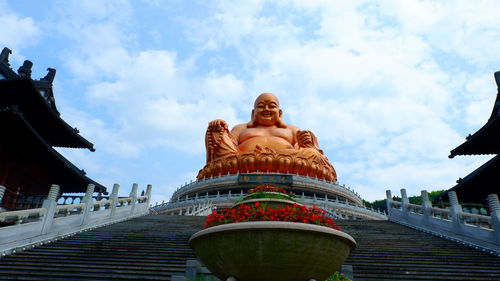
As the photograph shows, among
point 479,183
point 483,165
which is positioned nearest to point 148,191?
point 483,165

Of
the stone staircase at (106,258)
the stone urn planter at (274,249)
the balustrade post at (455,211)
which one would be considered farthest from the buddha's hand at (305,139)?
the stone urn planter at (274,249)

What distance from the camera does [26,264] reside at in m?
5.98

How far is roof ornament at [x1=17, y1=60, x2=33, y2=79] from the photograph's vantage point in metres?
13.0

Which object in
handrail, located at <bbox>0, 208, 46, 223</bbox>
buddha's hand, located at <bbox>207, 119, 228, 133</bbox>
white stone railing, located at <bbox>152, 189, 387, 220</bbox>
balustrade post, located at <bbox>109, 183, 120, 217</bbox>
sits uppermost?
buddha's hand, located at <bbox>207, 119, 228, 133</bbox>

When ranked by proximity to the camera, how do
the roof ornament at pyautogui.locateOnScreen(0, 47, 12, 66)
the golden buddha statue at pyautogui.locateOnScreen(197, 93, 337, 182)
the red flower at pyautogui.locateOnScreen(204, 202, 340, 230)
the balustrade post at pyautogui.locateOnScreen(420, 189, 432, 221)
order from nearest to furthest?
the red flower at pyautogui.locateOnScreen(204, 202, 340, 230), the balustrade post at pyautogui.locateOnScreen(420, 189, 432, 221), the roof ornament at pyautogui.locateOnScreen(0, 47, 12, 66), the golden buddha statue at pyautogui.locateOnScreen(197, 93, 337, 182)

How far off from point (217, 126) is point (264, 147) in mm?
4164

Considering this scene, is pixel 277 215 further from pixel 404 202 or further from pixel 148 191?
pixel 148 191

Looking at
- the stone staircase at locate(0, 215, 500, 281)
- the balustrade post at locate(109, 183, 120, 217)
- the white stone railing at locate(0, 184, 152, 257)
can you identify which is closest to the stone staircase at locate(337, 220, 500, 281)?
the stone staircase at locate(0, 215, 500, 281)

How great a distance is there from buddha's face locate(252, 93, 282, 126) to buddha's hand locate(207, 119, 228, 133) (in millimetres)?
3797

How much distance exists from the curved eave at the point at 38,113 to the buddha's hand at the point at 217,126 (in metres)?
11.1

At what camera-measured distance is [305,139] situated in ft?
Answer: 89.3

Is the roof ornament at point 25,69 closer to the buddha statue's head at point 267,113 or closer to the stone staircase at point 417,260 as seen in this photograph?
the stone staircase at point 417,260

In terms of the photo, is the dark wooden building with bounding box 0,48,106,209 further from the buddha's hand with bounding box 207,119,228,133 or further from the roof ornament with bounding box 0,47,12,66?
the buddha's hand with bounding box 207,119,228,133

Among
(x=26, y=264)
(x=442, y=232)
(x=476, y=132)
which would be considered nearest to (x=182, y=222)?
(x=26, y=264)
